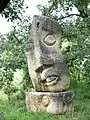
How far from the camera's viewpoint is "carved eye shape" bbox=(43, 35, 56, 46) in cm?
1046

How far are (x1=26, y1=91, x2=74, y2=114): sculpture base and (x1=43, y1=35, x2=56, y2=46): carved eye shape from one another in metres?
1.36

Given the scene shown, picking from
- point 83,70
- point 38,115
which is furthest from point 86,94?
point 38,115

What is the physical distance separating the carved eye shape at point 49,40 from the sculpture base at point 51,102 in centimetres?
136

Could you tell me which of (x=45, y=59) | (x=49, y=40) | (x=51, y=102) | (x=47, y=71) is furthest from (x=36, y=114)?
(x=49, y=40)

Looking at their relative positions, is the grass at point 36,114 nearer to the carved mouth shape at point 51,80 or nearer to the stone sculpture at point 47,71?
the stone sculpture at point 47,71

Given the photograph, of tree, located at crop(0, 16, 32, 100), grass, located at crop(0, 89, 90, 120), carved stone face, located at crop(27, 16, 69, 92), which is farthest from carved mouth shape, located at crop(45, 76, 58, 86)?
tree, located at crop(0, 16, 32, 100)

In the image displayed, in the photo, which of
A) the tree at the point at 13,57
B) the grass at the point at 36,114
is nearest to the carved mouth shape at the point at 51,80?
the grass at the point at 36,114

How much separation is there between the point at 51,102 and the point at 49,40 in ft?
5.48

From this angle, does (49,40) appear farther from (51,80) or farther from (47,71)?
(51,80)

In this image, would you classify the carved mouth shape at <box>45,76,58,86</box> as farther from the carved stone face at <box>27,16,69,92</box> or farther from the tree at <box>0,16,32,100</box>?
the tree at <box>0,16,32,100</box>

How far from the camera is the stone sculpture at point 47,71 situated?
32.7 feet

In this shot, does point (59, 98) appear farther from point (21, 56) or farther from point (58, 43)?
point (21, 56)

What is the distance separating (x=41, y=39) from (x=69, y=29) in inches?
118

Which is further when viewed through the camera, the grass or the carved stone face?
the carved stone face
